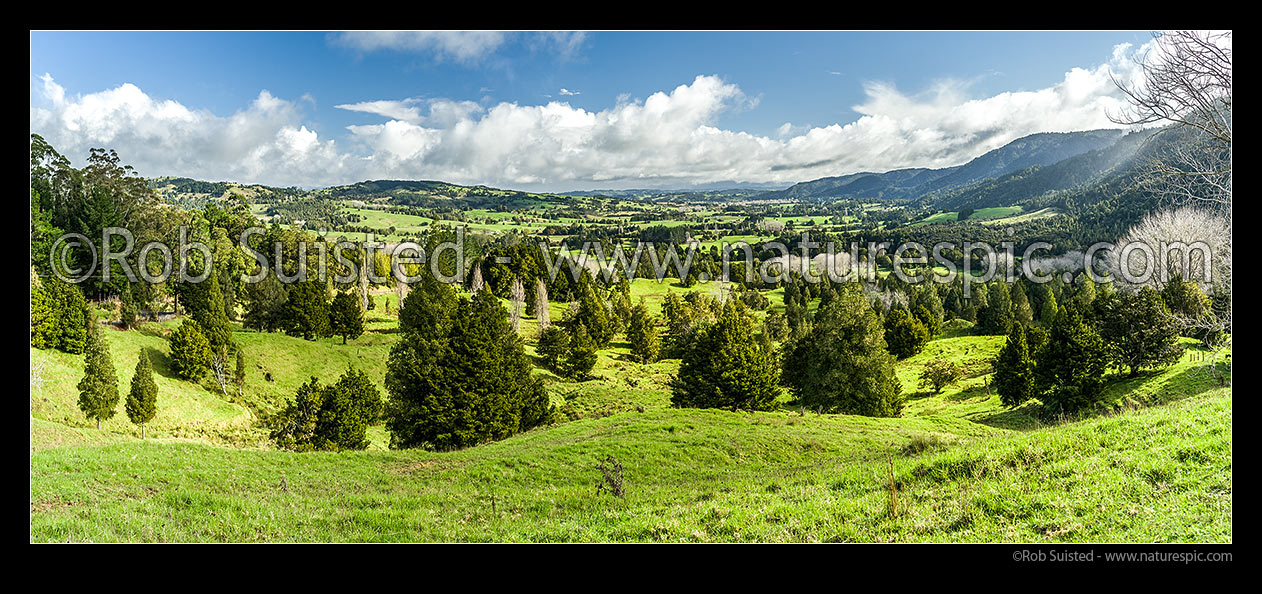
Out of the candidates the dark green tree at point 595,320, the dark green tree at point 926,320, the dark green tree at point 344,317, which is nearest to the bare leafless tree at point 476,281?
the dark green tree at point 595,320

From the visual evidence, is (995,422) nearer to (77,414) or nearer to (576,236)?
(77,414)

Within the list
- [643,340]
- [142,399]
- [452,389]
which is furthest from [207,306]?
[643,340]

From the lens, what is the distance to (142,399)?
24141 millimetres

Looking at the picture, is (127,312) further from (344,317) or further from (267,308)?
(344,317)

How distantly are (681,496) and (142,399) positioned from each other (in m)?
28.3

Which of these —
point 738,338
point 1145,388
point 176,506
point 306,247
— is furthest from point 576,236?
point 176,506

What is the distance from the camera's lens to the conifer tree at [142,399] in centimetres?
2394

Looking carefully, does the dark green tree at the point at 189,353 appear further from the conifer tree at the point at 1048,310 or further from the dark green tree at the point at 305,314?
the conifer tree at the point at 1048,310

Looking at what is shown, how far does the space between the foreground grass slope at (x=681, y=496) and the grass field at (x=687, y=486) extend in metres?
0.03

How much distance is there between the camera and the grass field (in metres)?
6.20

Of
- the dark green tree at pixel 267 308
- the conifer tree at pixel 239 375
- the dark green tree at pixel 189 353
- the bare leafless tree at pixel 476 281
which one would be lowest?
the conifer tree at pixel 239 375

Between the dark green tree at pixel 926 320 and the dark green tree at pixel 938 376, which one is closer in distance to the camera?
the dark green tree at pixel 938 376

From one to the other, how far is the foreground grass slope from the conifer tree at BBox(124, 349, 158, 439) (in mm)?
13192
